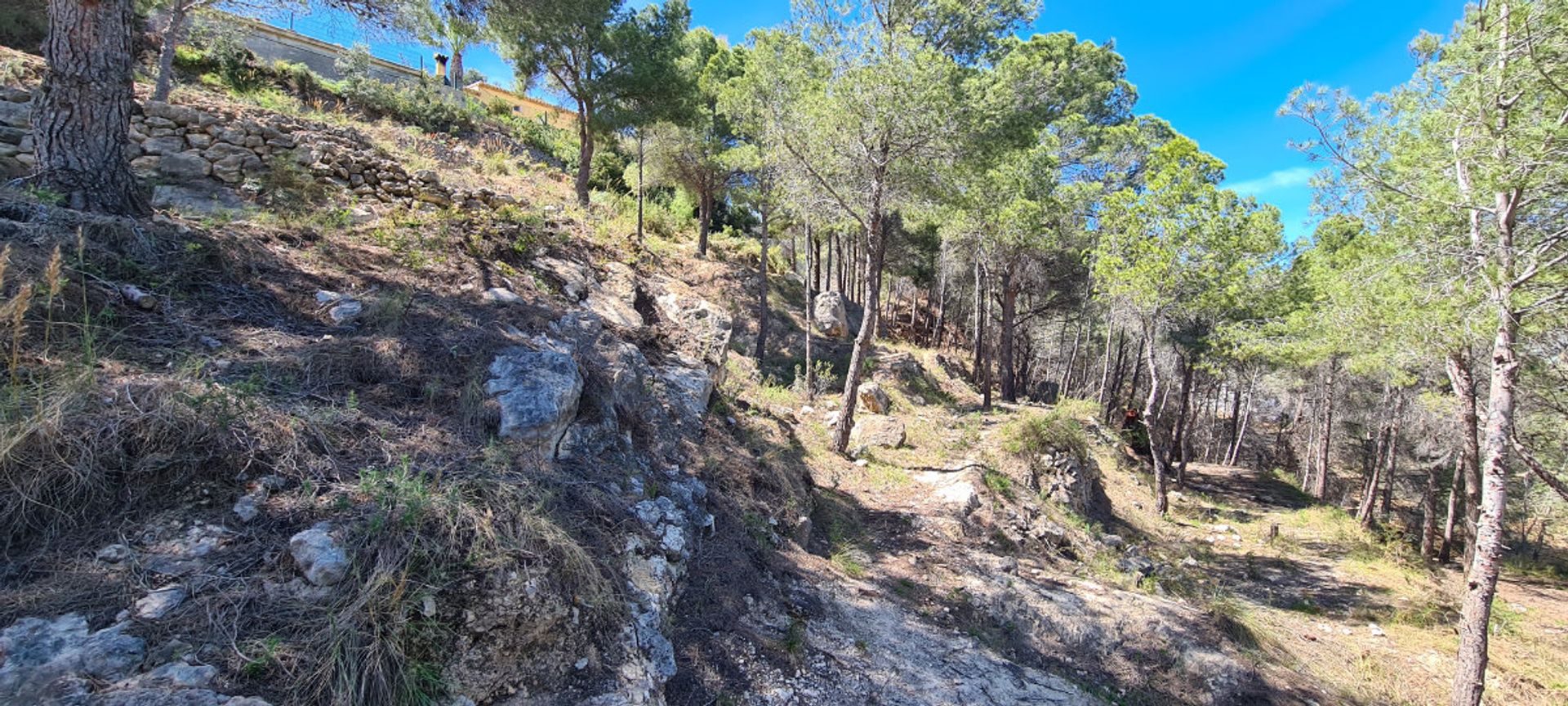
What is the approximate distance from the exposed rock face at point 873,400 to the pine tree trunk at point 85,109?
10.8 meters

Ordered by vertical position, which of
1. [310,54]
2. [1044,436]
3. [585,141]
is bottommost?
[1044,436]

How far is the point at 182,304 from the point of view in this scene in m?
3.94

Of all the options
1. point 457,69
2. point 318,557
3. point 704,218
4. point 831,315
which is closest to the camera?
point 318,557

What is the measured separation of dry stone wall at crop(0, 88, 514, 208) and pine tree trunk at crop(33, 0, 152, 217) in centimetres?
123

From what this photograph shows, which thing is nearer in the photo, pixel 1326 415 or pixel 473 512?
pixel 473 512

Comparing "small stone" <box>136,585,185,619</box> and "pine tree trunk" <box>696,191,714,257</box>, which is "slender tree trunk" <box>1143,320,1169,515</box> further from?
"small stone" <box>136,585,185,619</box>

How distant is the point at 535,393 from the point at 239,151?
5.54 metres

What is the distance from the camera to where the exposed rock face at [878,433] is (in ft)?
35.5

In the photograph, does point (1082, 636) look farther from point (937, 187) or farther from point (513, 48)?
point (513, 48)

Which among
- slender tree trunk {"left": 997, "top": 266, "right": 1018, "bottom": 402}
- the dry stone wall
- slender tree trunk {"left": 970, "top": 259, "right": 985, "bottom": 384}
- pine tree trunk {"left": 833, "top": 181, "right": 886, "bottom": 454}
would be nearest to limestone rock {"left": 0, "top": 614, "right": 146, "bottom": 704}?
the dry stone wall

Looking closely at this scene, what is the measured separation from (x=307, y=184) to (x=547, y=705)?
684 cm

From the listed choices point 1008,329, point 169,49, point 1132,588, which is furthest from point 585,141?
point 1132,588

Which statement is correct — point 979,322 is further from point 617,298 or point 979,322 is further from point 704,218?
point 617,298

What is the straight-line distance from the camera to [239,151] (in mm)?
6680
